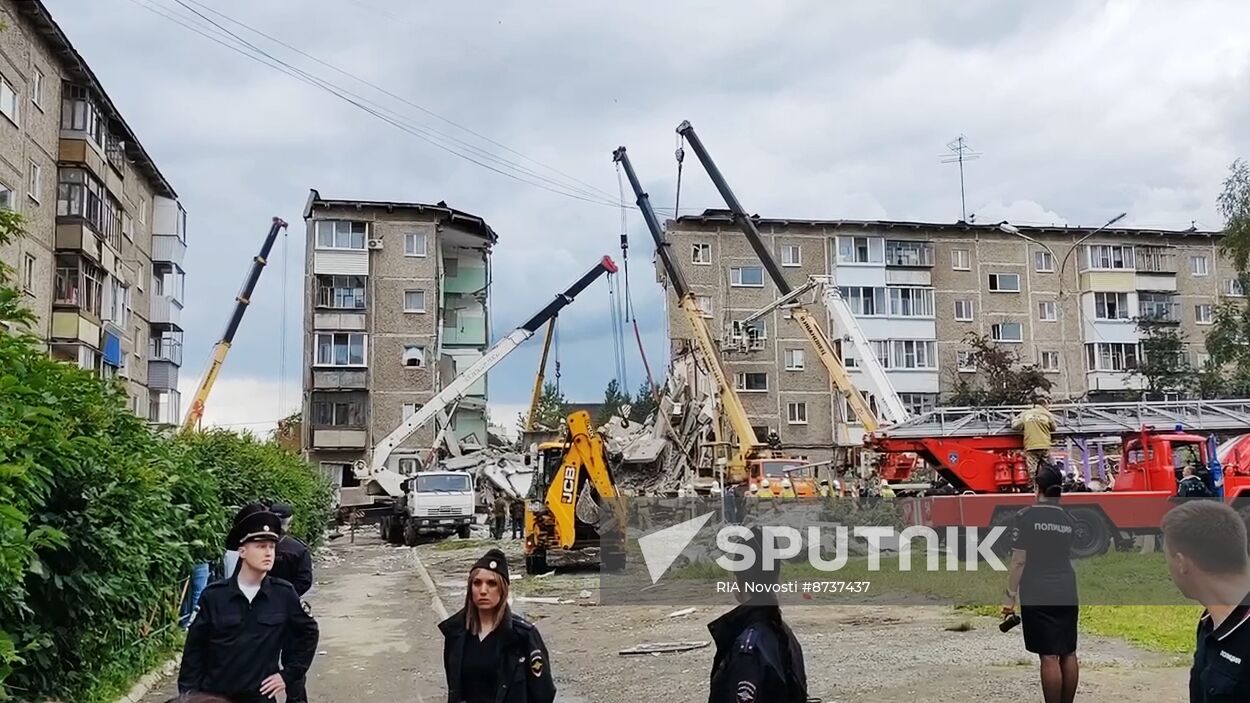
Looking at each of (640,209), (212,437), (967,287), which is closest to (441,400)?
(640,209)

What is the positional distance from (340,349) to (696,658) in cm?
3983

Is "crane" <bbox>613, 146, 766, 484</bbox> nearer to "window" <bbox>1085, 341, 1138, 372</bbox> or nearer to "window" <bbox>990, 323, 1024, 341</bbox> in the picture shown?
"window" <bbox>990, 323, 1024, 341</bbox>

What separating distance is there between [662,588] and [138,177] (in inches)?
1260

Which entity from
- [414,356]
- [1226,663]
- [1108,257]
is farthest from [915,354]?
[1226,663]

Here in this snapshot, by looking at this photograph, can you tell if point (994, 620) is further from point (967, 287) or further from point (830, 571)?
point (967, 287)

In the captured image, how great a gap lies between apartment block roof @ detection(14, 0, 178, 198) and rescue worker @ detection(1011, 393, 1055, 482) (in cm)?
2721

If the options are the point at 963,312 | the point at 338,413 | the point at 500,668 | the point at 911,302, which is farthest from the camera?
the point at 963,312

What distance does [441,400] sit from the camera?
37188 millimetres

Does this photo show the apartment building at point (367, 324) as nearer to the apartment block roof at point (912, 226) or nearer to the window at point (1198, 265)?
the apartment block roof at point (912, 226)

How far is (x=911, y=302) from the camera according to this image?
47.8 meters

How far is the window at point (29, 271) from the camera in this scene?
93.2ft

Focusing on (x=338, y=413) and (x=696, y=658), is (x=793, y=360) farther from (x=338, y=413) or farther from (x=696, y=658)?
(x=696, y=658)

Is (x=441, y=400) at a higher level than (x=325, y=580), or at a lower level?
higher

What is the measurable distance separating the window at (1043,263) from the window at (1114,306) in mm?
2687
